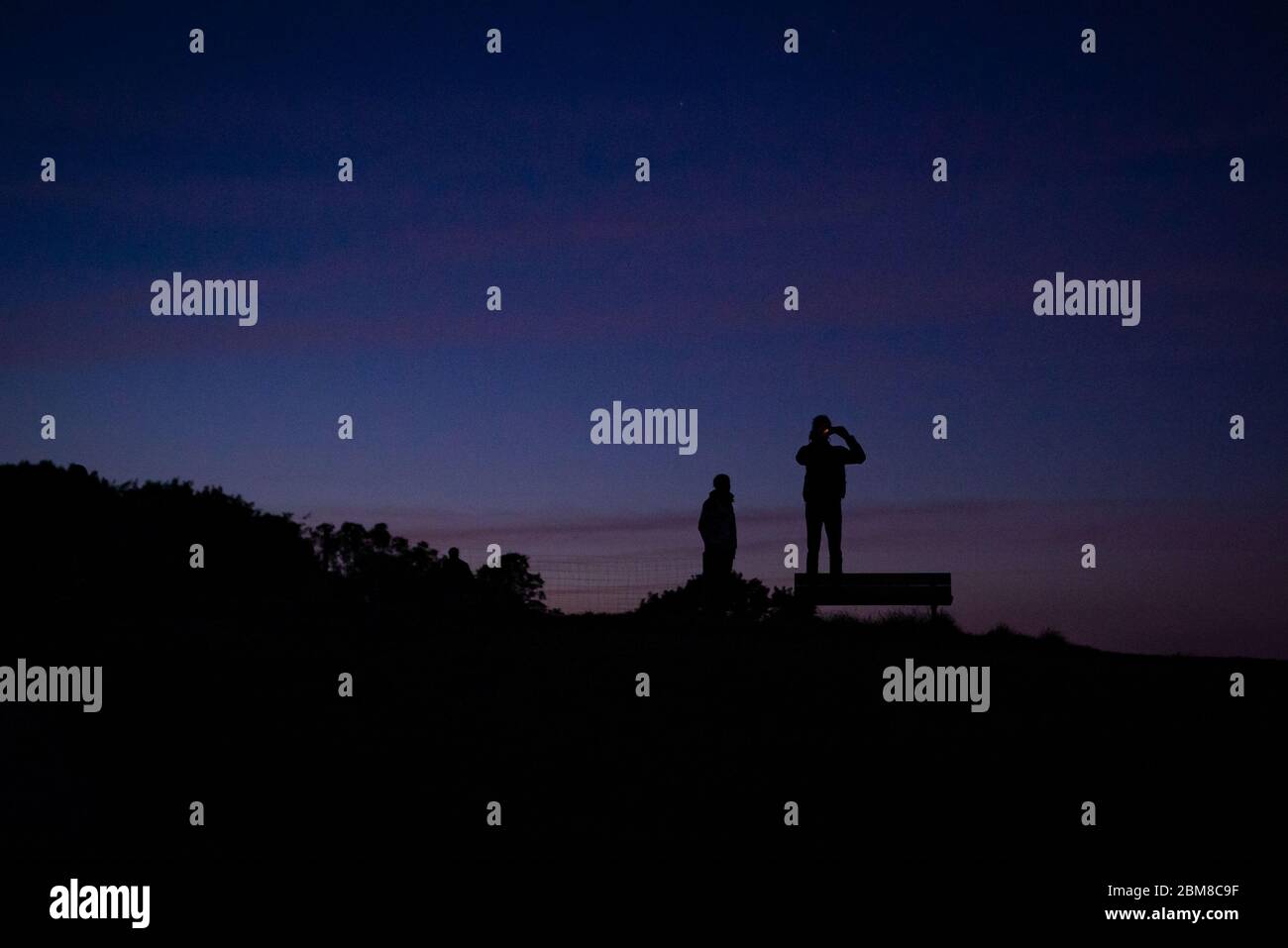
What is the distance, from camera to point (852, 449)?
18.4 m

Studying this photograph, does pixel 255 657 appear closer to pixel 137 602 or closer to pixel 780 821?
pixel 780 821

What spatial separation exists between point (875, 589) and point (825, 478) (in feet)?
5.64

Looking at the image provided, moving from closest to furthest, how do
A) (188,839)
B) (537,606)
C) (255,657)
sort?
(188,839) < (255,657) < (537,606)

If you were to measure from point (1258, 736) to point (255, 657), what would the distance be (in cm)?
Answer: 1013

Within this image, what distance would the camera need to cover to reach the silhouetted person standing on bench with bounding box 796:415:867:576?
18.2m

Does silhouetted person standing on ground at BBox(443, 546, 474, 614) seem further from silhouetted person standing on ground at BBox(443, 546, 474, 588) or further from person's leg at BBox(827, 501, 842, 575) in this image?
person's leg at BBox(827, 501, 842, 575)

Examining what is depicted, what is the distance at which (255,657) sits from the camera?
1490 cm

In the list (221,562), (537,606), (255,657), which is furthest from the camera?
(221,562)

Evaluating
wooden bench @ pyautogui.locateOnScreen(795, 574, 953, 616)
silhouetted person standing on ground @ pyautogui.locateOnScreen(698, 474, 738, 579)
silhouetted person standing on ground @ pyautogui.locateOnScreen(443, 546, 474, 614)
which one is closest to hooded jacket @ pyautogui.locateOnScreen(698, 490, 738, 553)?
silhouetted person standing on ground @ pyautogui.locateOnScreen(698, 474, 738, 579)

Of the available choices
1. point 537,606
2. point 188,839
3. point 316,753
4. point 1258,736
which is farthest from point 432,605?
point 1258,736
